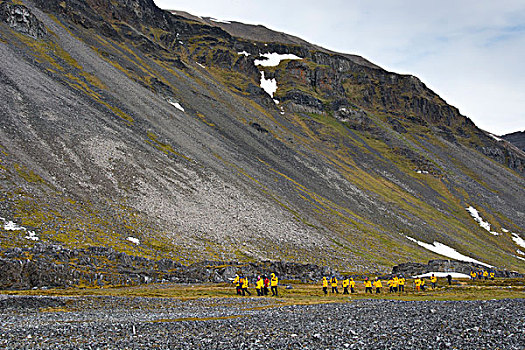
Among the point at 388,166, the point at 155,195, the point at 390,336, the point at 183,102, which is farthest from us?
the point at 388,166

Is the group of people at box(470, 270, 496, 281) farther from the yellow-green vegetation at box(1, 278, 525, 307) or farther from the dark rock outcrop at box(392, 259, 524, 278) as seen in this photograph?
the yellow-green vegetation at box(1, 278, 525, 307)

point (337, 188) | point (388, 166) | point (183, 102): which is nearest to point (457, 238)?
point (337, 188)

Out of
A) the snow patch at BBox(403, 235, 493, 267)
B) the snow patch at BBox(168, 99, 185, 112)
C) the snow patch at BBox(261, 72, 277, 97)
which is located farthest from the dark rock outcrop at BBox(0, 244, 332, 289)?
the snow patch at BBox(261, 72, 277, 97)

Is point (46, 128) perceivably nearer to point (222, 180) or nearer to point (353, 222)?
point (222, 180)

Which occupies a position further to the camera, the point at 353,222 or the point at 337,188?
the point at 337,188

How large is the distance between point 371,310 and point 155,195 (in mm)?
43531

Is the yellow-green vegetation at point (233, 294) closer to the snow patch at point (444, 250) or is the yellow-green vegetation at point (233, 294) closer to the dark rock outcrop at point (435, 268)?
the dark rock outcrop at point (435, 268)

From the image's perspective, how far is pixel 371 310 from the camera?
73.0ft

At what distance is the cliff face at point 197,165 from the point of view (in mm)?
51094

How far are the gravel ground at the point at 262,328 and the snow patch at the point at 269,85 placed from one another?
165923 mm

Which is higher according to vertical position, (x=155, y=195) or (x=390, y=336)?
(x=390, y=336)

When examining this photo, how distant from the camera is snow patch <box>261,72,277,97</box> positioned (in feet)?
603

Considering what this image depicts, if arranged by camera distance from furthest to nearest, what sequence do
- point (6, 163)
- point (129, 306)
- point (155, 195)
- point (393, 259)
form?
point (393, 259)
point (155, 195)
point (6, 163)
point (129, 306)

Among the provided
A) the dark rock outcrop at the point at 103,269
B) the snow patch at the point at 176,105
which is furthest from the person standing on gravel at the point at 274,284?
the snow patch at the point at 176,105
